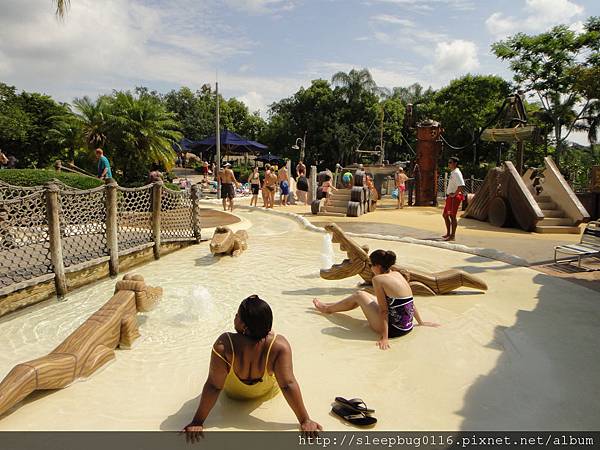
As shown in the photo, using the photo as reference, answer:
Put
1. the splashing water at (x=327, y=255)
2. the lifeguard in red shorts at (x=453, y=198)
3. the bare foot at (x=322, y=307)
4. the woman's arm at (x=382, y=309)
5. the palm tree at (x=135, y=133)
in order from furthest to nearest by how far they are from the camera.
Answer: the palm tree at (x=135, y=133) < the lifeguard in red shorts at (x=453, y=198) < the splashing water at (x=327, y=255) < the bare foot at (x=322, y=307) < the woman's arm at (x=382, y=309)

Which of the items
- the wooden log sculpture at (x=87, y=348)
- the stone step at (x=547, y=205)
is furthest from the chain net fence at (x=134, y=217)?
the stone step at (x=547, y=205)

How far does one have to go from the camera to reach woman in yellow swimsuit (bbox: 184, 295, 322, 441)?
2.84 meters

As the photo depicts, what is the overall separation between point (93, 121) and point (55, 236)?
47.5 feet

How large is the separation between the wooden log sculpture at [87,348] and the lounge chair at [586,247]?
6473mm

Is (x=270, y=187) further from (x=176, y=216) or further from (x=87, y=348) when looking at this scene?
(x=87, y=348)

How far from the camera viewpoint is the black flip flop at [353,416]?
298 centimetres

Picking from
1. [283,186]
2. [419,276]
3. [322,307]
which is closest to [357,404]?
[322,307]

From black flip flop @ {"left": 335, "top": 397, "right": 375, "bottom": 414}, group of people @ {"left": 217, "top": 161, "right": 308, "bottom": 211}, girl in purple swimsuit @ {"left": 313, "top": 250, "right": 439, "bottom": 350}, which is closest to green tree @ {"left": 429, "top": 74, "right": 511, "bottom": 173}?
group of people @ {"left": 217, "top": 161, "right": 308, "bottom": 211}

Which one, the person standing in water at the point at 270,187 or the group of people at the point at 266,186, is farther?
the person standing in water at the point at 270,187

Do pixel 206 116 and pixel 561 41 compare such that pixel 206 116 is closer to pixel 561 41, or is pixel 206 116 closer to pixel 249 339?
pixel 561 41

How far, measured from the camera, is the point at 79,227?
7035 mm

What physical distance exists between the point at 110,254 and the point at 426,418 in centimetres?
599

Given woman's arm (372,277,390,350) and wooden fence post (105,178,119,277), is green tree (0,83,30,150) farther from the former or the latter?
woman's arm (372,277,390,350)

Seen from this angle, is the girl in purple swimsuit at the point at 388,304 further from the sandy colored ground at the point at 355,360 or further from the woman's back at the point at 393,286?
the sandy colored ground at the point at 355,360
